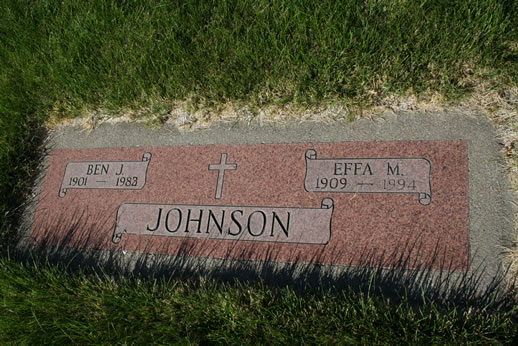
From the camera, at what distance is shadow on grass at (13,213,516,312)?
2004mm

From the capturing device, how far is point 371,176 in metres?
2.28

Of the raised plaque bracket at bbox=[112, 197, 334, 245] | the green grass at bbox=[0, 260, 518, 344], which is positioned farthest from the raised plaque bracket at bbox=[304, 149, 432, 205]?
the green grass at bbox=[0, 260, 518, 344]

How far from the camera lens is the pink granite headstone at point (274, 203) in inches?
85.0

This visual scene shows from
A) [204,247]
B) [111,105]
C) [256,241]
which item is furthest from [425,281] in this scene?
[111,105]

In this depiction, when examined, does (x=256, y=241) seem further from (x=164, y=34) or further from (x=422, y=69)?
(x=164, y=34)

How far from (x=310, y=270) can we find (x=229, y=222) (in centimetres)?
56

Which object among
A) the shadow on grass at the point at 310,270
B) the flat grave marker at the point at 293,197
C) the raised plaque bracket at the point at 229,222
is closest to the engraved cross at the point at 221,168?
the flat grave marker at the point at 293,197

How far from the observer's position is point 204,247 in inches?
94.3

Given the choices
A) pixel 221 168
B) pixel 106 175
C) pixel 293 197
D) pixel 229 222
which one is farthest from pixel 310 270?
pixel 106 175

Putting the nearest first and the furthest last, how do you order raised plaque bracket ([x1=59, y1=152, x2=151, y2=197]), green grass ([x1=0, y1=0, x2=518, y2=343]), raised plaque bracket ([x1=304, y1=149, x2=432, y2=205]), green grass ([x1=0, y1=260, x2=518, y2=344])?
green grass ([x1=0, y1=260, x2=518, y2=344]) → green grass ([x1=0, y1=0, x2=518, y2=343]) → raised plaque bracket ([x1=304, y1=149, x2=432, y2=205]) → raised plaque bracket ([x1=59, y1=152, x2=151, y2=197])

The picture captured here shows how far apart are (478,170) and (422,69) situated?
75 cm

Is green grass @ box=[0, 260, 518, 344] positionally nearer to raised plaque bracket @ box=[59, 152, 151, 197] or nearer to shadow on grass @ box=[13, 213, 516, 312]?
shadow on grass @ box=[13, 213, 516, 312]

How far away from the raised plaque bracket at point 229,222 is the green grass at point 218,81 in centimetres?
31

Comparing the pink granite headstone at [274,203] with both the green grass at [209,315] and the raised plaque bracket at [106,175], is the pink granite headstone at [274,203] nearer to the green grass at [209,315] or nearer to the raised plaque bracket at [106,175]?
the raised plaque bracket at [106,175]
